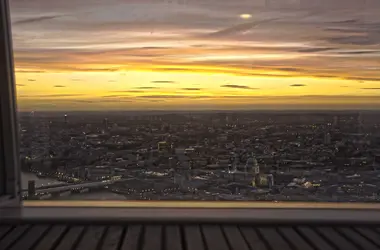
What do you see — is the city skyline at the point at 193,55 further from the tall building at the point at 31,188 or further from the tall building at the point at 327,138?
the tall building at the point at 31,188

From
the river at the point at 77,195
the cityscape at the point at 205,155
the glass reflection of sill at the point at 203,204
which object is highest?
the cityscape at the point at 205,155

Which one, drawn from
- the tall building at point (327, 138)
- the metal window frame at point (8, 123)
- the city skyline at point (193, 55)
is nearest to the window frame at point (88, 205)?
the metal window frame at point (8, 123)

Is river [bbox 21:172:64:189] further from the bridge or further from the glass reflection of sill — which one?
the glass reflection of sill

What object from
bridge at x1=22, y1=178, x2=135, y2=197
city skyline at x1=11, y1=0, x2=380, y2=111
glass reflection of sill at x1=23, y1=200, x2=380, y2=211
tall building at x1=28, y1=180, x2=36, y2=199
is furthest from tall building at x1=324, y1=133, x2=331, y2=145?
tall building at x1=28, y1=180, x2=36, y2=199

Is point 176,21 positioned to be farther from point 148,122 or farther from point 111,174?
point 111,174

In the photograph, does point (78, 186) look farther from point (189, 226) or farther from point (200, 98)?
point (200, 98)

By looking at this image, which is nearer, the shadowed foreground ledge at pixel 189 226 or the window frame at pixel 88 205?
the shadowed foreground ledge at pixel 189 226

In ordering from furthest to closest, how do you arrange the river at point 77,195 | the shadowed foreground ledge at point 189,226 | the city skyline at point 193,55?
the river at point 77,195, the city skyline at point 193,55, the shadowed foreground ledge at point 189,226
